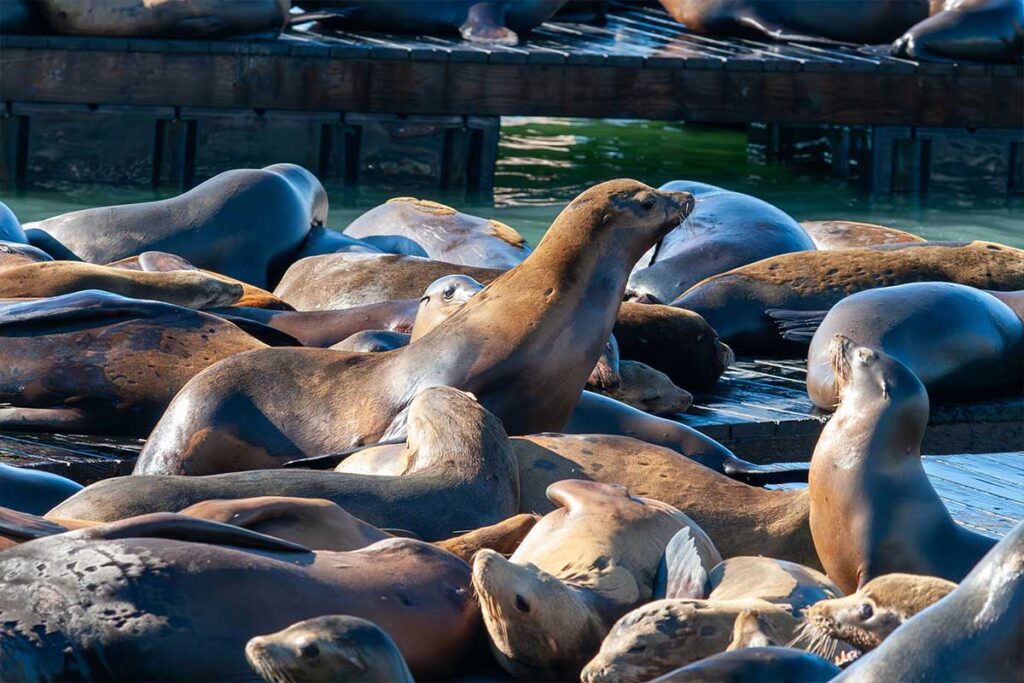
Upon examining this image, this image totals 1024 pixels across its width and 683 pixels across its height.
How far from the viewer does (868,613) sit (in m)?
3.12

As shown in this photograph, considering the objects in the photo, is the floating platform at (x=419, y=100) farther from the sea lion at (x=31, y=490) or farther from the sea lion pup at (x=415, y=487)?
the sea lion pup at (x=415, y=487)

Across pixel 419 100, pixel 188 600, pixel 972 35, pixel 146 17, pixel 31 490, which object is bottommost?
pixel 31 490

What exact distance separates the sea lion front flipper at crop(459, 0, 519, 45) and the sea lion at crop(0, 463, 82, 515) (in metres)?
9.36

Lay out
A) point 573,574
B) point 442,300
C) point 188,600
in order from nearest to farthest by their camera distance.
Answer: point 188,600 → point 573,574 → point 442,300

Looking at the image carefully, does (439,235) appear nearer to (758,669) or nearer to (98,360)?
(98,360)

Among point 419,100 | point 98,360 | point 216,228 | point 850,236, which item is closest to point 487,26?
point 419,100

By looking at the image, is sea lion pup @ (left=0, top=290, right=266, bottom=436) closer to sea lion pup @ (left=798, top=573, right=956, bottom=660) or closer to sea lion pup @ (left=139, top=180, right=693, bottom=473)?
sea lion pup @ (left=139, top=180, right=693, bottom=473)

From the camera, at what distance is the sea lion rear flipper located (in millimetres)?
7059

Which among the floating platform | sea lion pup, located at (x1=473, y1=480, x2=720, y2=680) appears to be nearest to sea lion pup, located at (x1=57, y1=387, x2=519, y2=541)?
sea lion pup, located at (x1=473, y1=480, x2=720, y2=680)

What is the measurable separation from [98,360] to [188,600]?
A: 109 inches

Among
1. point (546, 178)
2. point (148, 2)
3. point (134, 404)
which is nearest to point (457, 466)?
point (134, 404)

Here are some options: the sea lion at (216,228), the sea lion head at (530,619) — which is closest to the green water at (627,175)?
the sea lion at (216,228)

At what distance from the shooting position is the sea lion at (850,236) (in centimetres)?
874

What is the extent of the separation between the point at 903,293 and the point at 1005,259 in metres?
1.57
